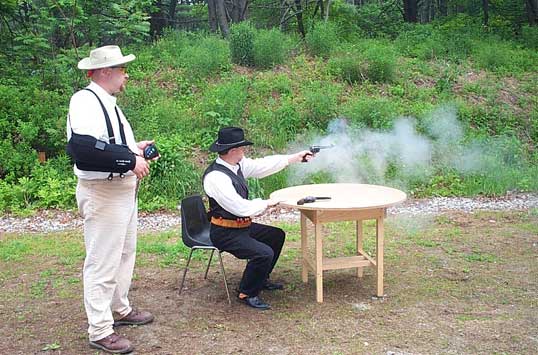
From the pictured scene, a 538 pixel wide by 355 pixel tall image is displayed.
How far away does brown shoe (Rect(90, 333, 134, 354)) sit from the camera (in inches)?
152

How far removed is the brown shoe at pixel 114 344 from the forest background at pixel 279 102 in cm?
405

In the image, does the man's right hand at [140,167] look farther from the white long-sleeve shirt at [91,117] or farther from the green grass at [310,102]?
the green grass at [310,102]

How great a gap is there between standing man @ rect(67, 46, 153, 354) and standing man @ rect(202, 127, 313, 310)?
2.21 feet

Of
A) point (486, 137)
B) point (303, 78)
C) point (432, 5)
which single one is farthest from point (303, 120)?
point (432, 5)

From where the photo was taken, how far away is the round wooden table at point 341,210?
4.44 m

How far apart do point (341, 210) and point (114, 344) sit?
1.84m

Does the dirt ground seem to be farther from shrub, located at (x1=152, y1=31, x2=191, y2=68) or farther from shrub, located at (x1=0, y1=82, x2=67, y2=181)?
shrub, located at (x1=152, y1=31, x2=191, y2=68)

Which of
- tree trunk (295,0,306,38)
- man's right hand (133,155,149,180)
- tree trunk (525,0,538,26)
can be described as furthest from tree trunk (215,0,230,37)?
man's right hand (133,155,149,180)

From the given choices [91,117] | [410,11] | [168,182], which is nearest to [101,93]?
[91,117]

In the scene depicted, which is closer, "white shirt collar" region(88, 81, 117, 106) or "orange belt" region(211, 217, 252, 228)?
"white shirt collar" region(88, 81, 117, 106)

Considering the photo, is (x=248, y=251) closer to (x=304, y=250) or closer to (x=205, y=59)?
(x=304, y=250)

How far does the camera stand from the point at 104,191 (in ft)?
12.3

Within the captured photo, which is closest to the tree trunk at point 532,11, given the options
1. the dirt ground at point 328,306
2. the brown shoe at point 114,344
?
the dirt ground at point 328,306

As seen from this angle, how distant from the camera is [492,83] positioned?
11.9m
